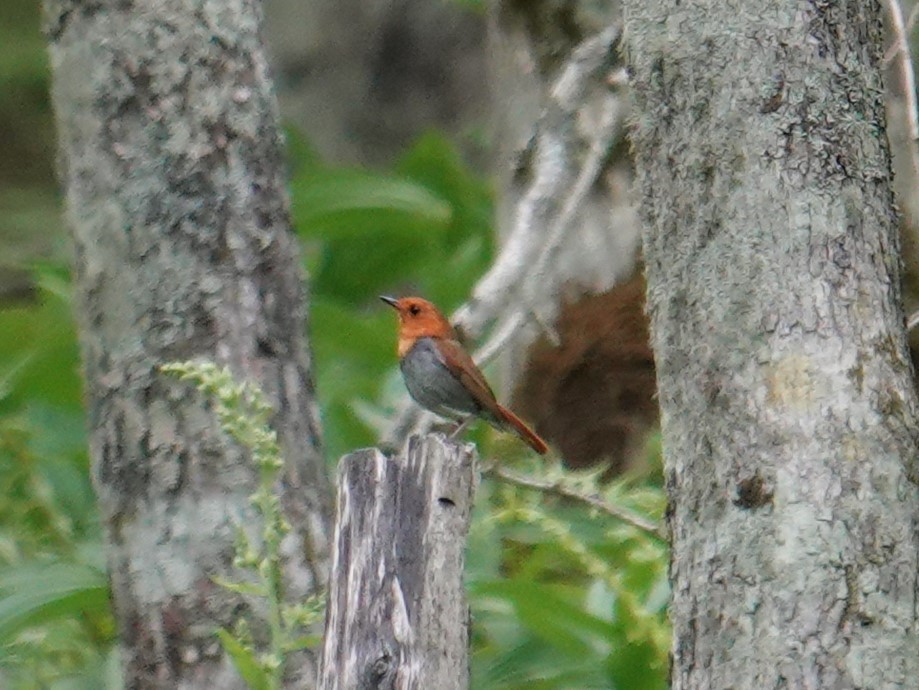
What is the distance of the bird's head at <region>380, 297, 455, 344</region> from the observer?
505 centimetres

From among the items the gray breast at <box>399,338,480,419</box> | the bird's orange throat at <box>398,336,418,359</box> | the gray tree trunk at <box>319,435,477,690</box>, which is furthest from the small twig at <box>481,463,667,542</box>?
the bird's orange throat at <box>398,336,418,359</box>

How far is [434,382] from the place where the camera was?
468 centimetres

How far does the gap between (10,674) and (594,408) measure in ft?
7.49

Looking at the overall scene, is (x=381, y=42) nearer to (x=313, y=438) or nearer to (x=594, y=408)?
(x=594, y=408)

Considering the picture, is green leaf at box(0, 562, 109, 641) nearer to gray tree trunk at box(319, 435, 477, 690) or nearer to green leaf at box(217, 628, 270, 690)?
green leaf at box(217, 628, 270, 690)

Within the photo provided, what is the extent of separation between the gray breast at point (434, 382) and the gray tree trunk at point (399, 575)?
2.08 metres

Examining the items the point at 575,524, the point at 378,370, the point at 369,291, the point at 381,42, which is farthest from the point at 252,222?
the point at 381,42

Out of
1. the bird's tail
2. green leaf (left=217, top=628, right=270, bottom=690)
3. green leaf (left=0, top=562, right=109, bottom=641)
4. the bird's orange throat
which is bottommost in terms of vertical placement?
green leaf (left=217, top=628, right=270, bottom=690)

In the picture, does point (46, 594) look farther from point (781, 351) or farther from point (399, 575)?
point (781, 351)

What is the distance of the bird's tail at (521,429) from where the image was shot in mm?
4742

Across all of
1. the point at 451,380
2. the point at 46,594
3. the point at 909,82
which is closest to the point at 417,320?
the point at 451,380

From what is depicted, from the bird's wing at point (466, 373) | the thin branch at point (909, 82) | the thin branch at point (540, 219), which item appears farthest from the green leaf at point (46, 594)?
the thin branch at point (909, 82)

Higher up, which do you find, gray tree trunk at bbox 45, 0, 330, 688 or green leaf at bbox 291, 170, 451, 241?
green leaf at bbox 291, 170, 451, 241

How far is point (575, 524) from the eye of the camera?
4785mm
